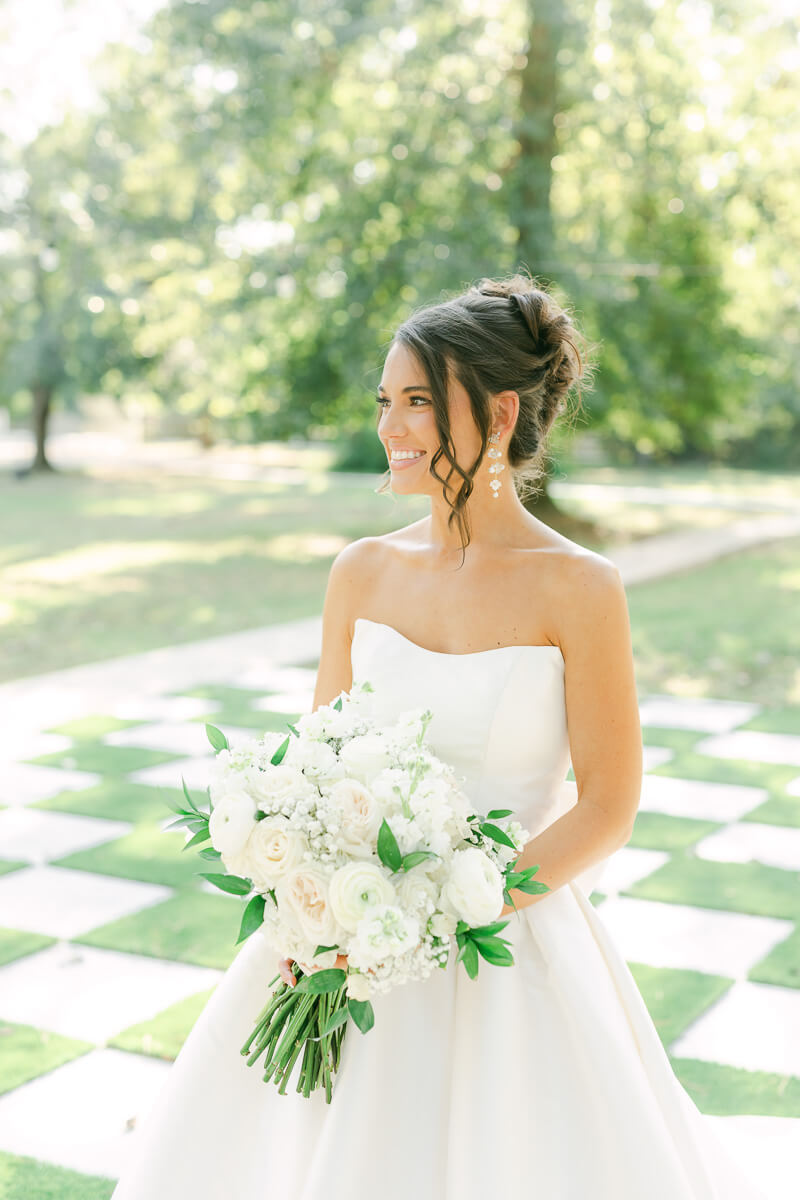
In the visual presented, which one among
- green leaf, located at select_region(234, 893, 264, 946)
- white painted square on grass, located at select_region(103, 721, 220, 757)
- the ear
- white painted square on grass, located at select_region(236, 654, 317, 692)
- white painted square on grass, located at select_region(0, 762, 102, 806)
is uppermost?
the ear

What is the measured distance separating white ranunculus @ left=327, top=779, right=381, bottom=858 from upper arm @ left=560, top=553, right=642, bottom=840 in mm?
578

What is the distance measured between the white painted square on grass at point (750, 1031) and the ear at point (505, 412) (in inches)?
84.0

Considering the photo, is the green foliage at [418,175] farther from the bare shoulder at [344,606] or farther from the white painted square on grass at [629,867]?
the bare shoulder at [344,606]

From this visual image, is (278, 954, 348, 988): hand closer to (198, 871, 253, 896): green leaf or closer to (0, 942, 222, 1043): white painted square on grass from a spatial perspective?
(198, 871, 253, 896): green leaf

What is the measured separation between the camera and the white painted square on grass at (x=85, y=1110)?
3.23 meters

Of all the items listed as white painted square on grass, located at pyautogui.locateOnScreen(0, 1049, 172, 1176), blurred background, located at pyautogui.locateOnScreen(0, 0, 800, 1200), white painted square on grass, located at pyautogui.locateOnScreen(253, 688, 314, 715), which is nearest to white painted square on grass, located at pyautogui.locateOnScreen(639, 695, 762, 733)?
blurred background, located at pyautogui.locateOnScreen(0, 0, 800, 1200)

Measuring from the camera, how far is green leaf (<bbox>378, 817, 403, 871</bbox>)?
6.50ft

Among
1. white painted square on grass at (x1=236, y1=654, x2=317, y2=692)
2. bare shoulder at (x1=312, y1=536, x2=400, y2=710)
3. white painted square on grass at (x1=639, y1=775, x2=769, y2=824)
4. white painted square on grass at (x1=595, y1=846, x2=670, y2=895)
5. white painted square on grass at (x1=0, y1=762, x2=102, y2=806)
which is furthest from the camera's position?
white painted square on grass at (x1=236, y1=654, x2=317, y2=692)

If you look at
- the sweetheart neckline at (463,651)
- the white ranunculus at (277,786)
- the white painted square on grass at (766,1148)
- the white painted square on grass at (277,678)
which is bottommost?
the white painted square on grass at (277,678)

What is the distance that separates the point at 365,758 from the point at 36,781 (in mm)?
4852

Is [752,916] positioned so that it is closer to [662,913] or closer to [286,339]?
[662,913]

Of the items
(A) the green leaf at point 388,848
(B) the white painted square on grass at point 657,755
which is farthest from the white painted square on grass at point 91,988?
(B) the white painted square on grass at point 657,755

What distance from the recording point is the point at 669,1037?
12.7ft

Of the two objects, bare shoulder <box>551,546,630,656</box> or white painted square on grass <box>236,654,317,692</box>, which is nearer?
bare shoulder <box>551,546,630,656</box>
